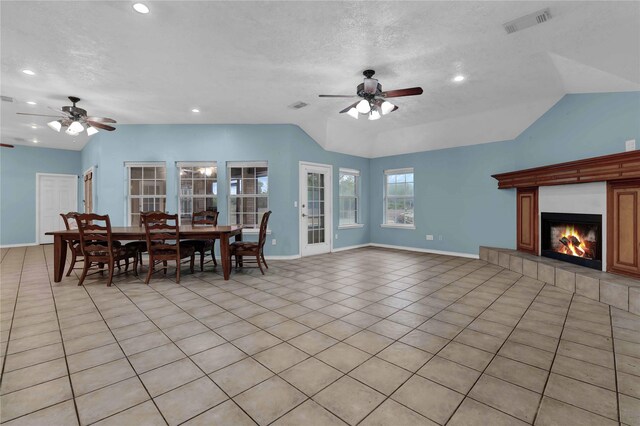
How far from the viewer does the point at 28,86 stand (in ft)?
12.7

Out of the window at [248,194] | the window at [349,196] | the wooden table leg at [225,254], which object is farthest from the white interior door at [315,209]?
the wooden table leg at [225,254]

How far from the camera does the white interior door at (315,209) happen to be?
600 cm

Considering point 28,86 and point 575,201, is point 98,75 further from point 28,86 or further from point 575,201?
point 575,201

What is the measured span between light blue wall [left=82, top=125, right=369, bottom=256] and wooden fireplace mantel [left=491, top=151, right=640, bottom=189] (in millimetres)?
4069

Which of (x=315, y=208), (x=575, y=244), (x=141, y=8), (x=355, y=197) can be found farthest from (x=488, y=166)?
(x=141, y=8)

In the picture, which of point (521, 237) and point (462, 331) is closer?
point (462, 331)

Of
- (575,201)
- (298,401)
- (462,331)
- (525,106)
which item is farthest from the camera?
(525,106)

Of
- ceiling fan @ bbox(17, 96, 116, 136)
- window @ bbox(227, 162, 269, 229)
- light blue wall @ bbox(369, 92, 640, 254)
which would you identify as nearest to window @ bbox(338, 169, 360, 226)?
light blue wall @ bbox(369, 92, 640, 254)

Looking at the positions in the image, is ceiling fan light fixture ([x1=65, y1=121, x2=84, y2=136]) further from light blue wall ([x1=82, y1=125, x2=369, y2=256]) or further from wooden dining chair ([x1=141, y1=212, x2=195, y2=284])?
wooden dining chair ([x1=141, y1=212, x2=195, y2=284])

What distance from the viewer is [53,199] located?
809 centimetres

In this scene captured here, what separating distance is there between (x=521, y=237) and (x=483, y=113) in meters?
2.34

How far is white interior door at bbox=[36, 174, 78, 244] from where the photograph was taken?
25.9 feet

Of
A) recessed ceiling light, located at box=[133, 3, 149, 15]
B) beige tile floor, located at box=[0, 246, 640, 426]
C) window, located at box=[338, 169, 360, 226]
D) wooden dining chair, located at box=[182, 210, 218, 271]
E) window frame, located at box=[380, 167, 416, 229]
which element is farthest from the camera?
window, located at box=[338, 169, 360, 226]

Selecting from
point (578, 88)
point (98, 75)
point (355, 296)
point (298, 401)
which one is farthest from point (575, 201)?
point (98, 75)
